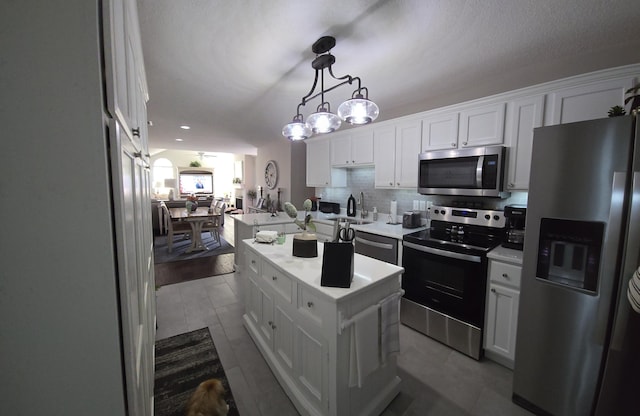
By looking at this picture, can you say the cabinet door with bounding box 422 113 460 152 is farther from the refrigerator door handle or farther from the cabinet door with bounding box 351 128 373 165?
the refrigerator door handle

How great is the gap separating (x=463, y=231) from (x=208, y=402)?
2444mm

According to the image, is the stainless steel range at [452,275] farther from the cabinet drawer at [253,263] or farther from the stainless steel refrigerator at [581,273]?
the cabinet drawer at [253,263]

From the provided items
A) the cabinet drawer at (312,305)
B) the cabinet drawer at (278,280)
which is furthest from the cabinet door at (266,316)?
the cabinet drawer at (312,305)

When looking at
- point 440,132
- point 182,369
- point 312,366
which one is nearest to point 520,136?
point 440,132

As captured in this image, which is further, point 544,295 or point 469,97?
point 469,97

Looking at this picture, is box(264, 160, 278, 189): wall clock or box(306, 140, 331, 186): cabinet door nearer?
box(306, 140, 331, 186): cabinet door

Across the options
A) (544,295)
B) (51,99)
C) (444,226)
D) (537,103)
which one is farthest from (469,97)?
(51,99)

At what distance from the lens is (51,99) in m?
0.51

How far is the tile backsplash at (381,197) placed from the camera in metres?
2.46

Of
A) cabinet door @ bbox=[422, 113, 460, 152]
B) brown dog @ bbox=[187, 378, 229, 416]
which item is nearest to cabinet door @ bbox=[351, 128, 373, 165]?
cabinet door @ bbox=[422, 113, 460, 152]

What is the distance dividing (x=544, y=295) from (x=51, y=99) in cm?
238

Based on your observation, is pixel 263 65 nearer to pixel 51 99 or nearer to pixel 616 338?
pixel 51 99

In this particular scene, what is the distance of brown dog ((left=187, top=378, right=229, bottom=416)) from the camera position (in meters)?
1.08

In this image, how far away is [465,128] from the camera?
2414 mm
